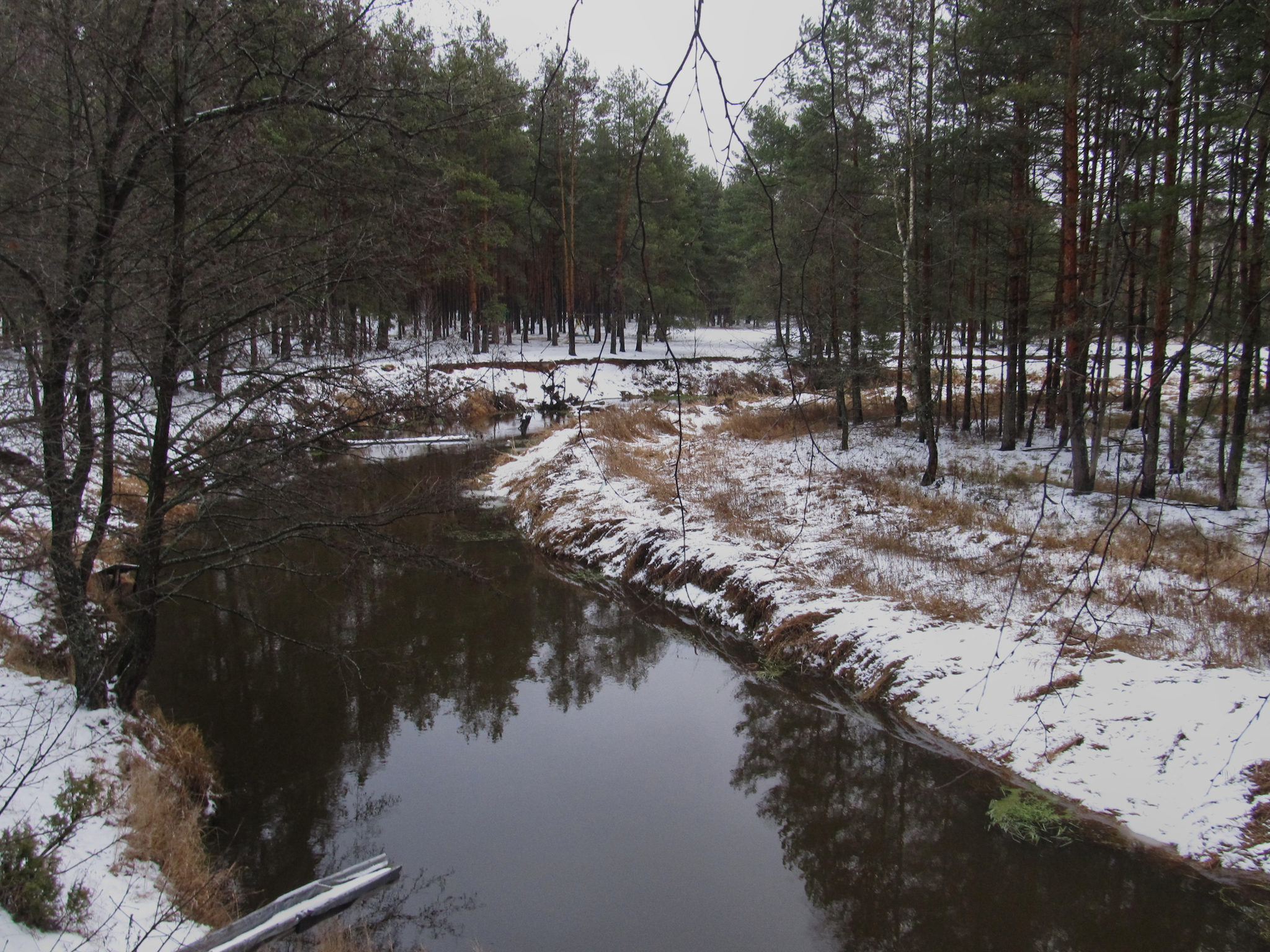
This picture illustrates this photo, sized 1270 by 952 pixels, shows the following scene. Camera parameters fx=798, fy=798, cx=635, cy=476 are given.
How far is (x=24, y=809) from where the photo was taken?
4.80 m

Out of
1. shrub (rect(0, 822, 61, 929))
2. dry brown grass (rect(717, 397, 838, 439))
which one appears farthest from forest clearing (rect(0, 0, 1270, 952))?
dry brown grass (rect(717, 397, 838, 439))

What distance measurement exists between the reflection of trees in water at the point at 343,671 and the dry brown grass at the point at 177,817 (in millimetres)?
347

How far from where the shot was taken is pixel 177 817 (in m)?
6.06

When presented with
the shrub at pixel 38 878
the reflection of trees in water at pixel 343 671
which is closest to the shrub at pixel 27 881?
the shrub at pixel 38 878

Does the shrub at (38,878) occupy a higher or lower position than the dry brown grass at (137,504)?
lower

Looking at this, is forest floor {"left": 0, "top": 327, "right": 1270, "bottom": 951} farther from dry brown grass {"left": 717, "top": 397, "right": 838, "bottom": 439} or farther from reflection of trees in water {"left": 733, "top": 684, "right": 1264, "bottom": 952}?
dry brown grass {"left": 717, "top": 397, "right": 838, "bottom": 439}

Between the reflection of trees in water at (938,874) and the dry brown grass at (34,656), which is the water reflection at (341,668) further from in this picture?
the reflection of trees in water at (938,874)

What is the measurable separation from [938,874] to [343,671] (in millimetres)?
6551

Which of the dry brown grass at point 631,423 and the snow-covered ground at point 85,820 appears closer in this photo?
the snow-covered ground at point 85,820

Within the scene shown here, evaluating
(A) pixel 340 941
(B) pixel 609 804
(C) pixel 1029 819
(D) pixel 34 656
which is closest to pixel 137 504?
(D) pixel 34 656

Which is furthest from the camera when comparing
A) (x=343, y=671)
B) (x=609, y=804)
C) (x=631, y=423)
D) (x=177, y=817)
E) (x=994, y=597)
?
(x=631, y=423)

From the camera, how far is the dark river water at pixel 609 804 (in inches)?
223

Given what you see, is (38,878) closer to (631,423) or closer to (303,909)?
(303,909)

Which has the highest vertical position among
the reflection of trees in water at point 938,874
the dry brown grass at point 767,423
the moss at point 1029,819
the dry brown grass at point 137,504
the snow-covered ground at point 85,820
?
the dry brown grass at point 137,504
